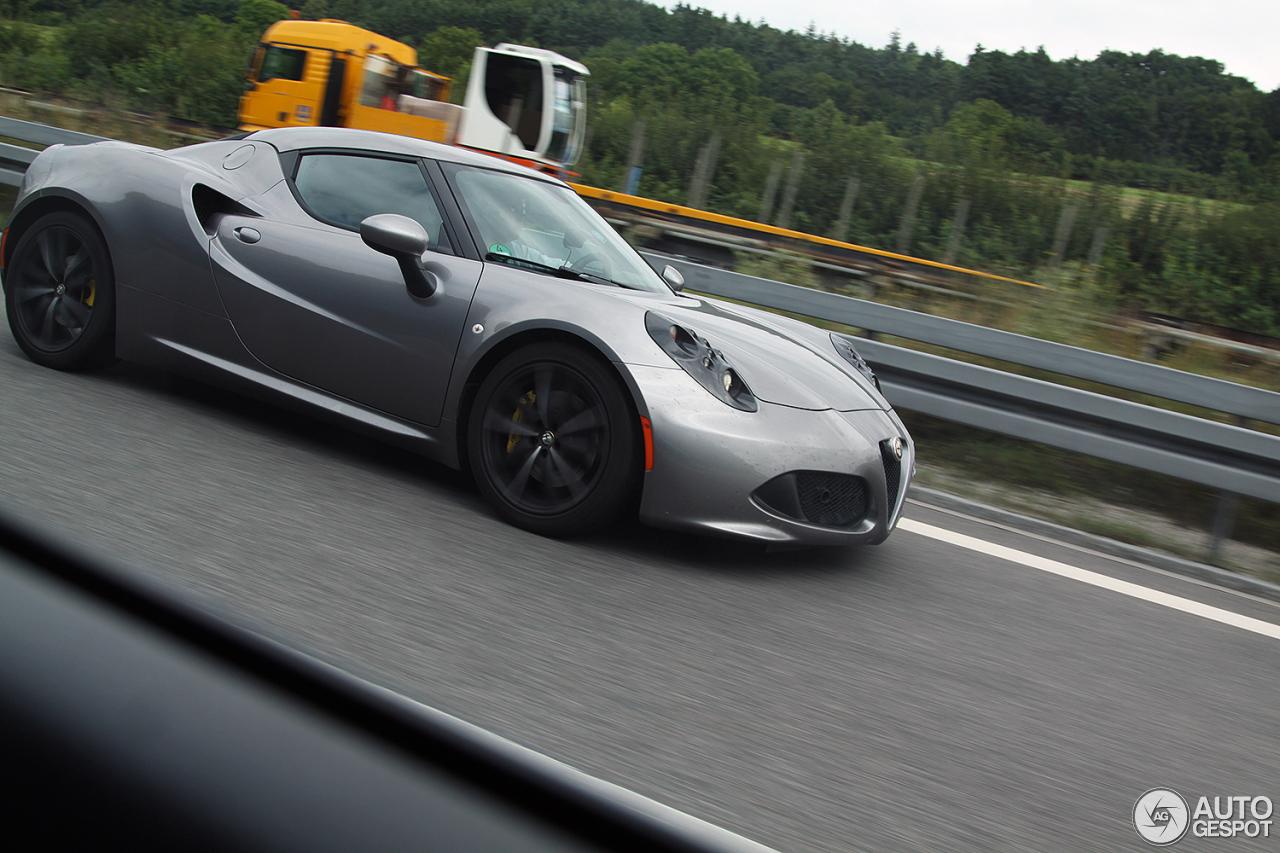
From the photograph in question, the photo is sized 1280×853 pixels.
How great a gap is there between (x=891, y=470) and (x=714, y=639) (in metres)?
1.24

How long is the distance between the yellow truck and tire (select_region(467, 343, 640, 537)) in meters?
13.3

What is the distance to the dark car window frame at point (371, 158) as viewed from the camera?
159 inches

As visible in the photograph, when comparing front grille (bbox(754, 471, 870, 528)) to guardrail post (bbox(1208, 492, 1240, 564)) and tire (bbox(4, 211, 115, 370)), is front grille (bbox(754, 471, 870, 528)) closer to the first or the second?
guardrail post (bbox(1208, 492, 1240, 564))

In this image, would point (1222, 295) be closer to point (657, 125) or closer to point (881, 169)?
point (881, 169)

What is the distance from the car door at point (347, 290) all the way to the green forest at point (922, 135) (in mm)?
6431

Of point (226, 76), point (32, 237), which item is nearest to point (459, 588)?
point (32, 237)

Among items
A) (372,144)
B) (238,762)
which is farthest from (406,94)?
(238,762)

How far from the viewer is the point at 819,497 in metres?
3.64

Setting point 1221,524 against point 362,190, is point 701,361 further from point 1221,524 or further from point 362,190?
point 1221,524

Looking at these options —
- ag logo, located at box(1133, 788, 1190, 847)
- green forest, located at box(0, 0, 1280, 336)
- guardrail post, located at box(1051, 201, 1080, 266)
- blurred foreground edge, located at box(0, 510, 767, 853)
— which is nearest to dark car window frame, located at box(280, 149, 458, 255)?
ag logo, located at box(1133, 788, 1190, 847)

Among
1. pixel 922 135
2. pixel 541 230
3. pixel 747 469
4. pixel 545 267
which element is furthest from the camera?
pixel 922 135

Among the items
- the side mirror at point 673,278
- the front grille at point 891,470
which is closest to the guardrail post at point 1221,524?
the front grille at point 891,470

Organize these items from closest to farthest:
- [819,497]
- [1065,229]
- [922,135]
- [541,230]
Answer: [819,497] → [541,230] → [1065,229] → [922,135]

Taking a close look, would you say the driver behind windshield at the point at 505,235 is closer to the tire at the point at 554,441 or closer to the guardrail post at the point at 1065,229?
the tire at the point at 554,441
